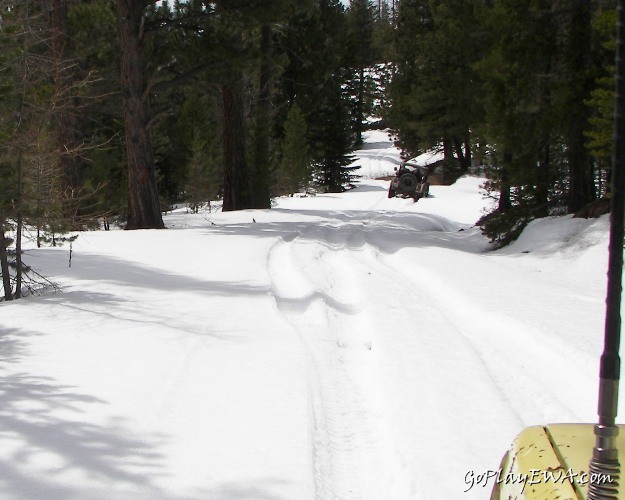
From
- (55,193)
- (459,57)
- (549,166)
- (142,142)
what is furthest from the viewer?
(459,57)

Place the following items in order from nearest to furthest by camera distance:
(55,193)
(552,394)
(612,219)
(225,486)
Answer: (612,219), (225,486), (552,394), (55,193)

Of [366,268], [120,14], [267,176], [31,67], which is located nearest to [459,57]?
[267,176]

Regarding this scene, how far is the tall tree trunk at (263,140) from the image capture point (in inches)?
896

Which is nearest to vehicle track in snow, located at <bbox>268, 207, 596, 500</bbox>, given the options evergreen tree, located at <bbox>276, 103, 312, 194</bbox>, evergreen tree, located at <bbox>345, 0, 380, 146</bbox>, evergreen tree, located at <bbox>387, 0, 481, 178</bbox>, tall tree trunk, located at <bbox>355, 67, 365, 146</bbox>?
evergreen tree, located at <bbox>387, 0, 481, 178</bbox>

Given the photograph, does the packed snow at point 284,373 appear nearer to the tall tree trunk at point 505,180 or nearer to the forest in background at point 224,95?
the forest in background at point 224,95

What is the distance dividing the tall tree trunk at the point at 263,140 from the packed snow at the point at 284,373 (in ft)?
40.4

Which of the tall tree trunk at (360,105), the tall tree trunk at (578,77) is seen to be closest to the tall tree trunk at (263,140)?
the tall tree trunk at (578,77)

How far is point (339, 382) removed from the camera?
17.1 feet

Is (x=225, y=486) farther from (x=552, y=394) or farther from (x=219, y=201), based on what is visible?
(x=219, y=201)

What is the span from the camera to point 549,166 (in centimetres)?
1354

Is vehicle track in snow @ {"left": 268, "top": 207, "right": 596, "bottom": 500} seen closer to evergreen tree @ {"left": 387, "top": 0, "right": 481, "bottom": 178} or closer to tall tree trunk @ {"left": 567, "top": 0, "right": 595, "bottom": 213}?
tall tree trunk @ {"left": 567, "top": 0, "right": 595, "bottom": 213}

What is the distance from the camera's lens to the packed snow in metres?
3.53

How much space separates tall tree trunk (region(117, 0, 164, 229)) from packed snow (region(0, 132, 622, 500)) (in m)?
4.84

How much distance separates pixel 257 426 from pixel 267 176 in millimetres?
19790
